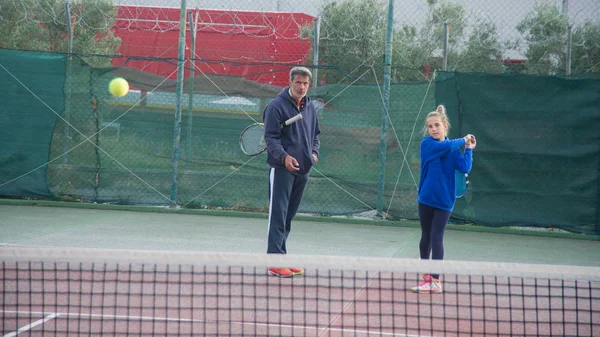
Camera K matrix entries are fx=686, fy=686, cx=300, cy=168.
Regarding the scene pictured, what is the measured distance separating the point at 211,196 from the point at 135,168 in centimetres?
106

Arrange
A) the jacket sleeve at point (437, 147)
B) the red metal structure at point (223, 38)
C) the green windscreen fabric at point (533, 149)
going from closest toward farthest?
the jacket sleeve at point (437, 147), the green windscreen fabric at point (533, 149), the red metal structure at point (223, 38)

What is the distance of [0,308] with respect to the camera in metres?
4.17

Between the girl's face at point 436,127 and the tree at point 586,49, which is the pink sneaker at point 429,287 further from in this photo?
the tree at point 586,49

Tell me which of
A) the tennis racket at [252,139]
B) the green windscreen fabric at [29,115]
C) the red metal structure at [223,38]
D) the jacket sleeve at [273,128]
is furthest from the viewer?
the red metal structure at [223,38]

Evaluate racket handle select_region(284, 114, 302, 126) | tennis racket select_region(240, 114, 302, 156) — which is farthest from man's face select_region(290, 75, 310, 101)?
tennis racket select_region(240, 114, 302, 156)

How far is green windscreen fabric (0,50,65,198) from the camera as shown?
8.98m

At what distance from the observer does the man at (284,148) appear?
17.6 feet

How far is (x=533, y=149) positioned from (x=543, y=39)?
4757 millimetres

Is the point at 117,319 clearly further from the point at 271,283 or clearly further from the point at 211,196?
the point at 211,196

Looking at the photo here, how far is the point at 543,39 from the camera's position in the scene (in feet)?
40.0

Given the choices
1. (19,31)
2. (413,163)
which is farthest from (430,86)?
(19,31)

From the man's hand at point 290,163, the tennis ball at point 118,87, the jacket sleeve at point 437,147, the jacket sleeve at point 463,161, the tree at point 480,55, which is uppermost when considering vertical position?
the tree at point 480,55

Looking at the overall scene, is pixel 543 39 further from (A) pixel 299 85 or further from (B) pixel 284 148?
(B) pixel 284 148

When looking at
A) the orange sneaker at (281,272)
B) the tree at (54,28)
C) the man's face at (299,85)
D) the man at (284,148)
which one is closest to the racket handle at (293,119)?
the man at (284,148)
